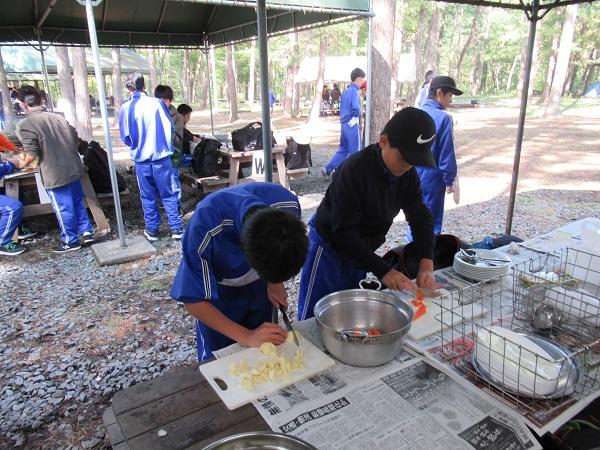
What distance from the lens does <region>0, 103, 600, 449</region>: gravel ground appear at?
2.44 metres

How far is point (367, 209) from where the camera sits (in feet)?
7.03

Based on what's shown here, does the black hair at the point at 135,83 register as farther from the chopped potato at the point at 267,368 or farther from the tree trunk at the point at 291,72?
the tree trunk at the point at 291,72

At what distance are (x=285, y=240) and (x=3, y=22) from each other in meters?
9.07

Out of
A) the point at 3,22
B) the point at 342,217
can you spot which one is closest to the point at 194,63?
the point at 3,22

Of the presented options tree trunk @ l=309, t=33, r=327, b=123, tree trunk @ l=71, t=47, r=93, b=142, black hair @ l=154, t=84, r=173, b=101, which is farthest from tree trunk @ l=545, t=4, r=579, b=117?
tree trunk @ l=71, t=47, r=93, b=142

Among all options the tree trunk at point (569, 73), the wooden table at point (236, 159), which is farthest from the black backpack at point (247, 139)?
the tree trunk at point (569, 73)

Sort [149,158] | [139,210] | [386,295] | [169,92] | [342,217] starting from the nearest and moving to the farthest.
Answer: [386,295] < [342,217] < [149,158] < [169,92] < [139,210]

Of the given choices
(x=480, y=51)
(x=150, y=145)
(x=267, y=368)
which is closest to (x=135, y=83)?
(x=150, y=145)

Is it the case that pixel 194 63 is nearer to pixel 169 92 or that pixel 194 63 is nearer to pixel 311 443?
pixel 169 92

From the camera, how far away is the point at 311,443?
1.15m

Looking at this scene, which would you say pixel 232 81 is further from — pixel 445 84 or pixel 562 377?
pixel 562 377

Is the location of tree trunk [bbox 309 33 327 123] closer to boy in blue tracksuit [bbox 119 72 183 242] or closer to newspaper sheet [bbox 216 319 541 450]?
boy in blue tracksuit [bbox 119 72 183 242]

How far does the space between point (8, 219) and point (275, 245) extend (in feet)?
16.2

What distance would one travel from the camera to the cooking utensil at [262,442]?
1.07m
